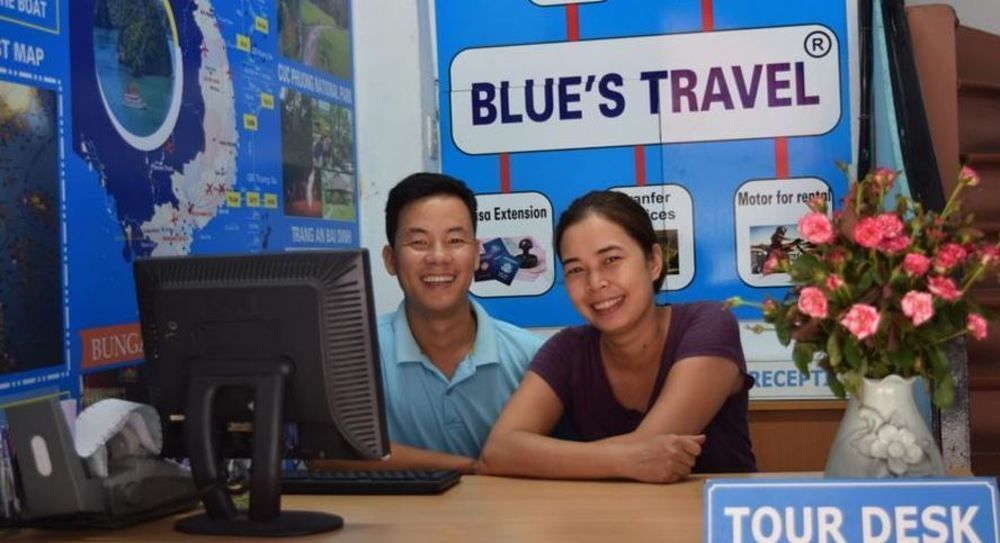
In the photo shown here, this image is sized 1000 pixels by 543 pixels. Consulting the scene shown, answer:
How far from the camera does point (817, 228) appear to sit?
1.65m

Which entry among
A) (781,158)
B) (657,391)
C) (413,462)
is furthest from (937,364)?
(781,158)

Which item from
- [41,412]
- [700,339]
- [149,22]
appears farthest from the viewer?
[149,22]

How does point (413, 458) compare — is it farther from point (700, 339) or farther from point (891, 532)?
point (891, 532)

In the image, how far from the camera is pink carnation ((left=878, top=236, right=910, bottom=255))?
1.60 meters

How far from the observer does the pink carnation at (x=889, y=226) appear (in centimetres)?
159

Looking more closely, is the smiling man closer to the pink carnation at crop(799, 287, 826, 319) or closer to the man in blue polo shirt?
the man in blue polo shirt

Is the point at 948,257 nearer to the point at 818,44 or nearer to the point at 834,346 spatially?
the point at 834,346

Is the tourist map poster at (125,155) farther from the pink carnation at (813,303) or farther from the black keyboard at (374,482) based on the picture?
the pink carnation at (813,303)

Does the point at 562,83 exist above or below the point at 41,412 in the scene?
above

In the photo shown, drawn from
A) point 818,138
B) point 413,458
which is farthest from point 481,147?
point 413,458

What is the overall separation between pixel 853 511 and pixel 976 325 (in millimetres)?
371

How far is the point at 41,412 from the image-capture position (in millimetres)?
1894

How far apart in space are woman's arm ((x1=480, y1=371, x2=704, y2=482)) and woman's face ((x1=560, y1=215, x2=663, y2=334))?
7.8 inches

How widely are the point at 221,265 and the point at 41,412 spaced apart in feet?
1.25
